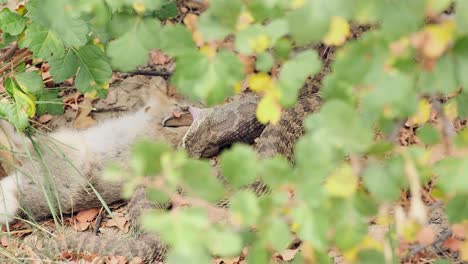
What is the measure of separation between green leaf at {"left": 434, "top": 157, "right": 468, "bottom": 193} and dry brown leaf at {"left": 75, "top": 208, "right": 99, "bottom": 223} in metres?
4.01

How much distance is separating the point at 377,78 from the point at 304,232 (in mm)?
378

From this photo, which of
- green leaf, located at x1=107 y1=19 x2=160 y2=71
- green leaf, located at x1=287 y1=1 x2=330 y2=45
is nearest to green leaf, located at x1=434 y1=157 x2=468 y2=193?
green leaf, located at x1=287 y1=1 x2=330 y2=45

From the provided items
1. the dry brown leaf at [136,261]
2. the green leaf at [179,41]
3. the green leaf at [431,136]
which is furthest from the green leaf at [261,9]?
the dry brown leaf at [136,261]

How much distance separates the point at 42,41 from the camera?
4.16 meters

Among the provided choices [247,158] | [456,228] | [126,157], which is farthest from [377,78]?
[126,157]

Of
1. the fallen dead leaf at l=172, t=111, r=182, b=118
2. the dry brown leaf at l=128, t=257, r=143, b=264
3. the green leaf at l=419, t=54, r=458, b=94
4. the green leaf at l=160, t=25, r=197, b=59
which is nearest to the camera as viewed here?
the green leaf at l=419, t=54, r=458, b=94

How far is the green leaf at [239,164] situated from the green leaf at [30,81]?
10.4 ft

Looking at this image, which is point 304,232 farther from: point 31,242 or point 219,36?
point 31,242

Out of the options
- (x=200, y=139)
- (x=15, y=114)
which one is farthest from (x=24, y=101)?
(x=200, y=139)

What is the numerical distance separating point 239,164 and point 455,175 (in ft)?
1.57

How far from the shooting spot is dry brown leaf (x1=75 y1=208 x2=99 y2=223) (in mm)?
5324

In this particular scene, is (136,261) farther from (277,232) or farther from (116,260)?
(277,232)

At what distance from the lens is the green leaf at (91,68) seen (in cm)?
436

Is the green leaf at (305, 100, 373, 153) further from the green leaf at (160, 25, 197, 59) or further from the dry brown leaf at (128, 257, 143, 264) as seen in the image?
the dry brown leaf at (128, 257, 143, 264)
